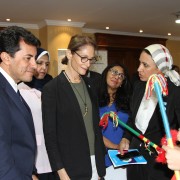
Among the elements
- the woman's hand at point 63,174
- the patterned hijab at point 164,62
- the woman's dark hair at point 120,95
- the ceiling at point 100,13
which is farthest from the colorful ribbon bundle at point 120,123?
the ceiling at point 100,13

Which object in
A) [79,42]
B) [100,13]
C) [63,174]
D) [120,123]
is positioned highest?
[100,13]

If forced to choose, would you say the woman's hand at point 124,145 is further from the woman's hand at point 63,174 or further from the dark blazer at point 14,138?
the dark blazer at point 14,138

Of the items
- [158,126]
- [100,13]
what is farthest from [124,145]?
[100,13]

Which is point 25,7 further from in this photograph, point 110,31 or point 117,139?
point 117,139

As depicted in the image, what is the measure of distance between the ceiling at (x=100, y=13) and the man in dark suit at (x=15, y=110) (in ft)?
12.8

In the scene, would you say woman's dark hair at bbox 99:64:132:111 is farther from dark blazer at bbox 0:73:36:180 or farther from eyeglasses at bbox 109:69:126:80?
dark blazer at bbox 0:73:36:180

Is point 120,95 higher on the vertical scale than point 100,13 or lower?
lower

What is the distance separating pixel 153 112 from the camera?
190cm

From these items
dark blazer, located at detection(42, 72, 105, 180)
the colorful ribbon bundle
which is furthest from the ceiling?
dark blazer, located at detection(42, 72, 105, 180)

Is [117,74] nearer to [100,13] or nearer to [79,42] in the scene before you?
[79,42]

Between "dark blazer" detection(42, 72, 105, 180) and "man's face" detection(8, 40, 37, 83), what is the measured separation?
11.4 inches

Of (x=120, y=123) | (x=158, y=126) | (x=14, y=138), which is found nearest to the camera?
(x=14, y=138)

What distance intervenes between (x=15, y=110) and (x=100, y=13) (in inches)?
202

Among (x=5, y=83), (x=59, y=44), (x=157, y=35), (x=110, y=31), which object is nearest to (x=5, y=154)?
(x=5, y=83)
